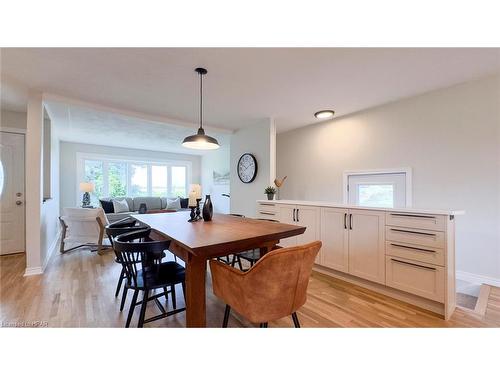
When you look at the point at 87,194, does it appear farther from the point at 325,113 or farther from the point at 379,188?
the point at 379,188

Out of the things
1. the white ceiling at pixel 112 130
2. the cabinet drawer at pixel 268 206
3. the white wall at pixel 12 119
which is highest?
the white ceiling at pixel 112 130

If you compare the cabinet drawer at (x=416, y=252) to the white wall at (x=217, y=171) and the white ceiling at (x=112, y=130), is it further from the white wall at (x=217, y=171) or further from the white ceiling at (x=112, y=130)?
the white wall at (x=217, y=171)

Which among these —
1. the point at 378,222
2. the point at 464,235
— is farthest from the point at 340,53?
the point at 464,235

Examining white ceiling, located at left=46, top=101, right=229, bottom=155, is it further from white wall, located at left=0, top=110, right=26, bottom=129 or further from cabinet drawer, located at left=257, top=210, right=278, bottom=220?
cabinet drawer, located at left=257, top=210, right=278, bottom=220

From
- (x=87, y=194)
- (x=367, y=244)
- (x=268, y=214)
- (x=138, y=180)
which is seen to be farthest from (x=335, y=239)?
(x=138, y=180)

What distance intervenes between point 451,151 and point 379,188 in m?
0.92

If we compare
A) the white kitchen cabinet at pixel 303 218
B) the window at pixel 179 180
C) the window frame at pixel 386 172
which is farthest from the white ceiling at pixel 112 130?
the window frame at pixel 386 172

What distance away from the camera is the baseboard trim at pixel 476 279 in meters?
2.36

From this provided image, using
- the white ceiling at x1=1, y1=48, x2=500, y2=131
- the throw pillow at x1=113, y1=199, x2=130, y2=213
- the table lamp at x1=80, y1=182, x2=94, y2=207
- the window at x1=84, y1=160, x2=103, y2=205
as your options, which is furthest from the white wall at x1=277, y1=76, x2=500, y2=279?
the window at x1=84, y1=160, x2=103, y2=205

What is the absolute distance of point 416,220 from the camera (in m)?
2.00

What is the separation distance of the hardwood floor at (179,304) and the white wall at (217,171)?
411cm

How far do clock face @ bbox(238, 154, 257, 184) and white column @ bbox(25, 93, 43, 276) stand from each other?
2944 millimetres

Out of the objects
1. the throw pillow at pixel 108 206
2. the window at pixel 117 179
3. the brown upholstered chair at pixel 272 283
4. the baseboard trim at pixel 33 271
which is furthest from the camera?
the window at pixel 117 179
